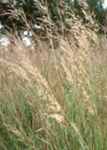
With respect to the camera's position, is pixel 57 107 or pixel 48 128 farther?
pixel 48 128

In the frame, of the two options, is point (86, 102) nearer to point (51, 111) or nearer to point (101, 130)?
point (101, 130)

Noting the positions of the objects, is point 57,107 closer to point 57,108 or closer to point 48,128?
point 57,108

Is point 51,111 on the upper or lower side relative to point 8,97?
upper

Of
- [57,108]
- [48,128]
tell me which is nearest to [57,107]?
[57,108]

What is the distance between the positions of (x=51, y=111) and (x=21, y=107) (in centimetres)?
87

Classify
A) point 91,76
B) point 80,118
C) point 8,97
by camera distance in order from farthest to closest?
point 8,97, point 91,76, point 80,118

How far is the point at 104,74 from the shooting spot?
279 centimetres

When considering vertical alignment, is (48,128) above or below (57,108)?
below

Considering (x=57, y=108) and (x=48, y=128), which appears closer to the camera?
(x=57, y=108)

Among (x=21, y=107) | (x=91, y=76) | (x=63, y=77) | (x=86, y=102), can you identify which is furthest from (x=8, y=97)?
(x=86, y=102)

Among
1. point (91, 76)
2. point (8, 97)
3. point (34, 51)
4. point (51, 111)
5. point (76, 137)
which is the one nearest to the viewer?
point (51, 111)

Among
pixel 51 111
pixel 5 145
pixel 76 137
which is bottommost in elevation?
pixel 5 145

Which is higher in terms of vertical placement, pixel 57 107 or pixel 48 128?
pixel 57 107

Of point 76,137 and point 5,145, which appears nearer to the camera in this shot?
point 76,137
